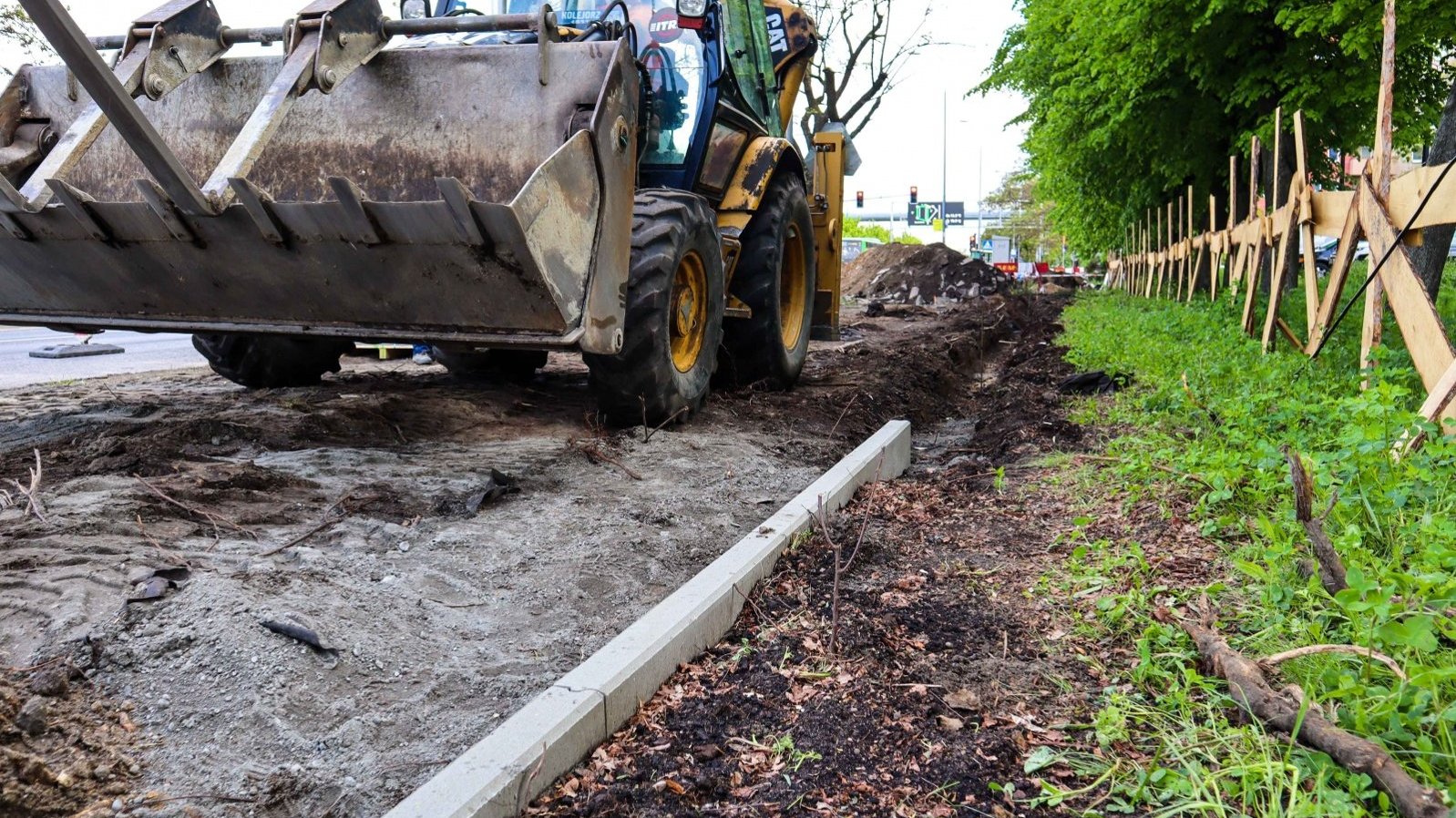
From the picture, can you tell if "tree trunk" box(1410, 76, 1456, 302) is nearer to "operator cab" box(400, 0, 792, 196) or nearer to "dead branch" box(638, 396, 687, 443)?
"operator cab" box(400, 0, 792, 196)

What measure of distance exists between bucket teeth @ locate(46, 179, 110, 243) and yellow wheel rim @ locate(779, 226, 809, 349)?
197 inches

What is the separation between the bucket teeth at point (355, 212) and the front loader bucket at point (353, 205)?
1 centimetres

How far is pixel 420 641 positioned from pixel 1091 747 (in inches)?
77.3

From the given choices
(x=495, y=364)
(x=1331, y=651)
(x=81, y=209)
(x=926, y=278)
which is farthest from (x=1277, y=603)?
(x=926, y=278)

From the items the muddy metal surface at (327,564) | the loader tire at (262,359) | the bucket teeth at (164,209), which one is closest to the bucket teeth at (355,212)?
the bucket teeth at (164,209)

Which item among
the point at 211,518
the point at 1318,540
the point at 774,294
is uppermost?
the point at 774,294

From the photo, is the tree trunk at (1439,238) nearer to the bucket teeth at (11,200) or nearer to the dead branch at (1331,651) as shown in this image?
the dead branch at (1331,651)

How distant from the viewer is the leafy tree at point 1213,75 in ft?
32.1

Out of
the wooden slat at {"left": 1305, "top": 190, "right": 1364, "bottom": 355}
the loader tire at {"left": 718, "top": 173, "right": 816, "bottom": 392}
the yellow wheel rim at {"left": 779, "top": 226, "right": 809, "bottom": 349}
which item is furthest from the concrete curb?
the yellow wheel rim at {"left": 779, "top": 226, "right": 809, "bottom": 349}

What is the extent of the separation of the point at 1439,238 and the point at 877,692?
7197 mm

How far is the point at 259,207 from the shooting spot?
4.55 m

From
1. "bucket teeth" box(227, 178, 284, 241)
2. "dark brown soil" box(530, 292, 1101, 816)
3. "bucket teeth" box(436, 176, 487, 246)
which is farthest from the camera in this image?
"bucket teeth" box(227, 178, 284, 241)

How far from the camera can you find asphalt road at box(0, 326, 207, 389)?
9.61 m

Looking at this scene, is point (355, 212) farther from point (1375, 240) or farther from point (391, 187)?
point (1375, 240)
